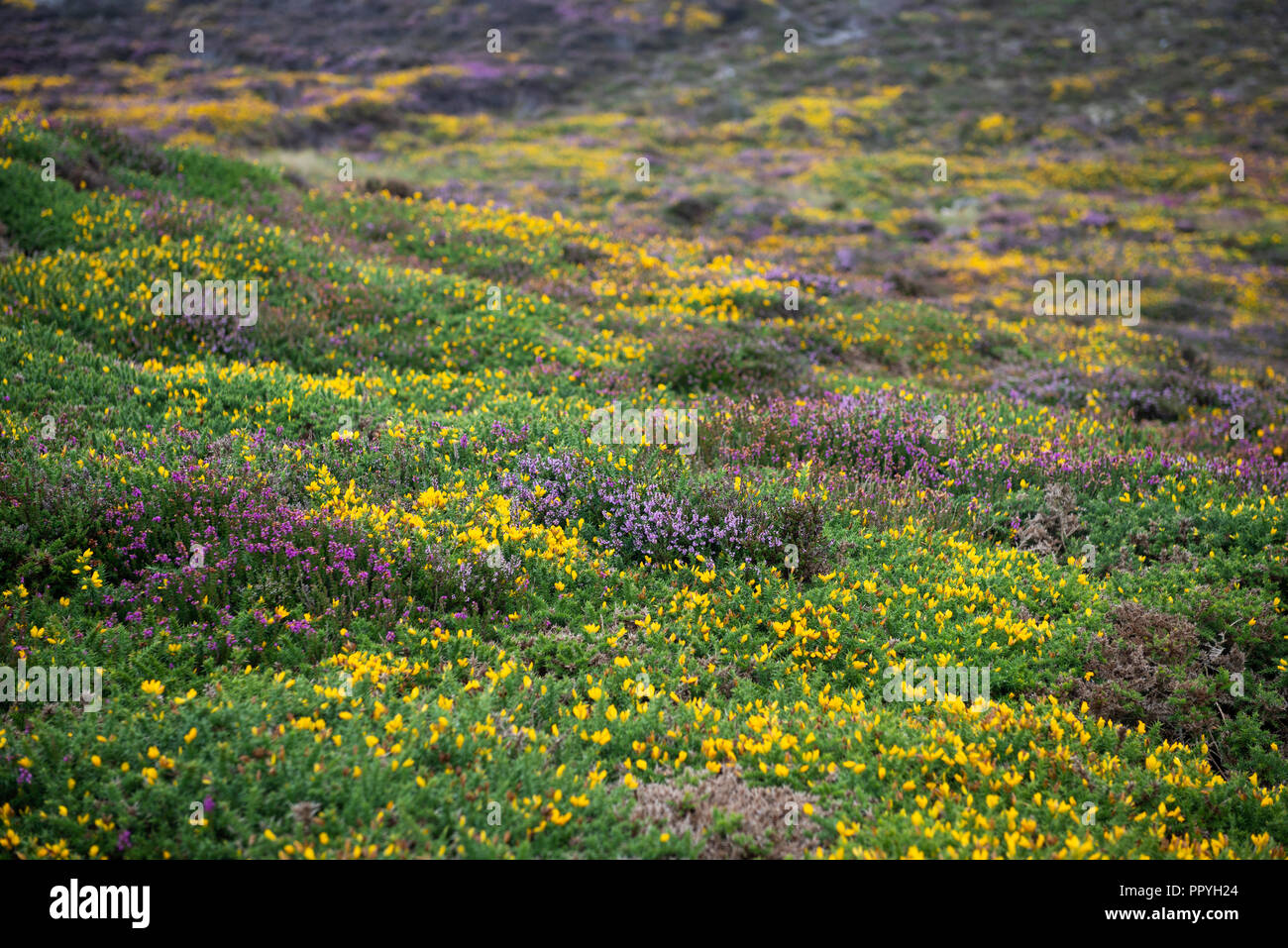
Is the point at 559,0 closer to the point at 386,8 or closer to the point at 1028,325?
the point at 386,8

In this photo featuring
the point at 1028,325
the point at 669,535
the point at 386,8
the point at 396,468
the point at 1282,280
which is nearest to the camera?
the point at 669,535

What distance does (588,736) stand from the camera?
4.84m

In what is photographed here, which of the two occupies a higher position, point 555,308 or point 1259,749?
point 555,308

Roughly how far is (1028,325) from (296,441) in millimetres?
15143

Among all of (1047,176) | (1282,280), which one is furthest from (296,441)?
(1047,176)

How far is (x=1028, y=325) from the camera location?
16.2 metres

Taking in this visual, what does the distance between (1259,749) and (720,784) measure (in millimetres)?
3832

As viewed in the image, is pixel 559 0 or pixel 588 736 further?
pixel 559 0

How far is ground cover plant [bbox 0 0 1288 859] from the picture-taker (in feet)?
14.1

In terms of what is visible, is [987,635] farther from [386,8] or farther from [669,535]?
[386,8]

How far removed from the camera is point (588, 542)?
6.84 meters

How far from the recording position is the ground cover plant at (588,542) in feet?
14.1
